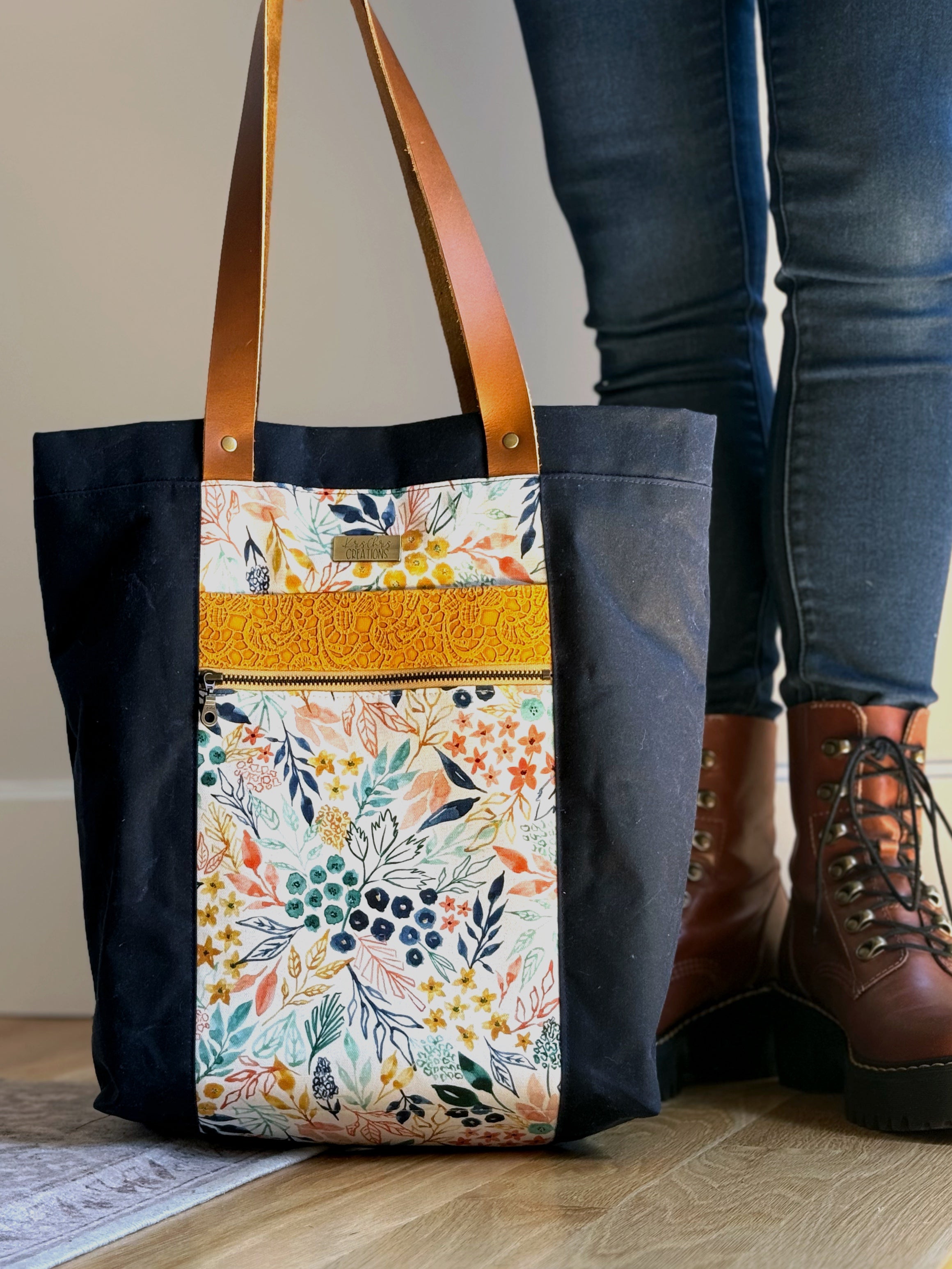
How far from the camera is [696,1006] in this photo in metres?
0.89

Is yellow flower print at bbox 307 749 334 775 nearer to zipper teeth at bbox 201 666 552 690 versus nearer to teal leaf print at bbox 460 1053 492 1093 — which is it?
zipper teeth at bbox 201 666 552 690

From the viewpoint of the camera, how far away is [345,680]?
74 centimetres

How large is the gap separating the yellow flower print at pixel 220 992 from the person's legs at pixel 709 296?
0.35 meters

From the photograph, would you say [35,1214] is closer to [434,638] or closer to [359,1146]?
[359,1146]

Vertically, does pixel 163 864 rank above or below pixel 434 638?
below

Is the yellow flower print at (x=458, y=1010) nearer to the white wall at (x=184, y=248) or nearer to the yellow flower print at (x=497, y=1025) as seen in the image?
the yellow flower print at (x=497, y=1025)

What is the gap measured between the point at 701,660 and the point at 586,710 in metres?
0.09

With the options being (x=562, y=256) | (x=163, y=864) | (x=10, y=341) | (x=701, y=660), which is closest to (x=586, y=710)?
(x=701, y=660)

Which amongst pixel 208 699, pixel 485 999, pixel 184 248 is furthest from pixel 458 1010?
pixel 184 248

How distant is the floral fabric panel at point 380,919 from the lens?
705 mm

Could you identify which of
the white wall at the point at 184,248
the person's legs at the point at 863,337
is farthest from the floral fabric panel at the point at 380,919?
the white wall at the point at 184,248

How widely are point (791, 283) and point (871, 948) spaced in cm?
47

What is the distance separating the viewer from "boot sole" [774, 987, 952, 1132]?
73 cm

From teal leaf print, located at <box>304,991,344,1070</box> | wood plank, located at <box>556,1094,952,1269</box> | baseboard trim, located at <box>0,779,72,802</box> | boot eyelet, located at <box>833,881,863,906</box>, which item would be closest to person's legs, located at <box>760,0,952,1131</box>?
boot eyelet, located at <box>833,881,863,906</box>
